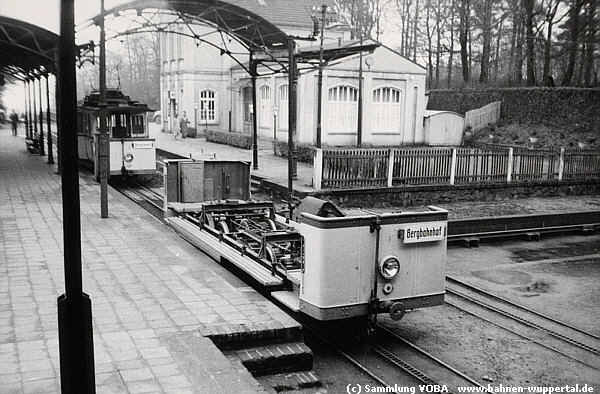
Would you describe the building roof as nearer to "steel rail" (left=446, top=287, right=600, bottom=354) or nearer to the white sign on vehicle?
the white sign on vehicle

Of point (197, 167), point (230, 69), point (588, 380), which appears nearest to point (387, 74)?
point (230, 69)

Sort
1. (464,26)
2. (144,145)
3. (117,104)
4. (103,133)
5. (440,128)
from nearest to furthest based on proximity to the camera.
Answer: (103,133) < (144,145) < (117,104) < (440,128) < (464,26)

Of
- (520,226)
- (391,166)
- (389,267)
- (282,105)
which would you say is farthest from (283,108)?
(389,267)

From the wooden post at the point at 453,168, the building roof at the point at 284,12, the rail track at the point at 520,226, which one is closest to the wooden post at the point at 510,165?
the wooden post at the point at 453,168

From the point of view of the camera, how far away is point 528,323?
8.95 metres

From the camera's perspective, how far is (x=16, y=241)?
1098 cm

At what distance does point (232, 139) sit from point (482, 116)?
1506 cm

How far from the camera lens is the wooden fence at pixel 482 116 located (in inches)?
1470

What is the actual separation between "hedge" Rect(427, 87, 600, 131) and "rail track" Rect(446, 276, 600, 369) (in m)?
25.7

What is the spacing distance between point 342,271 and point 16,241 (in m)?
6.78

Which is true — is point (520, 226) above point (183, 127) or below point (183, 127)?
below

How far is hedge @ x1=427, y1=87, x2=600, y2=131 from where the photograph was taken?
1308 inches

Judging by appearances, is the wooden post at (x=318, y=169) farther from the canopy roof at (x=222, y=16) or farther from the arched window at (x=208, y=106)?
the arched window at (x=208, y=106)

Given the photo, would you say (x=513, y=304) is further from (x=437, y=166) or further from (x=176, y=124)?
(x=176, y=124)
